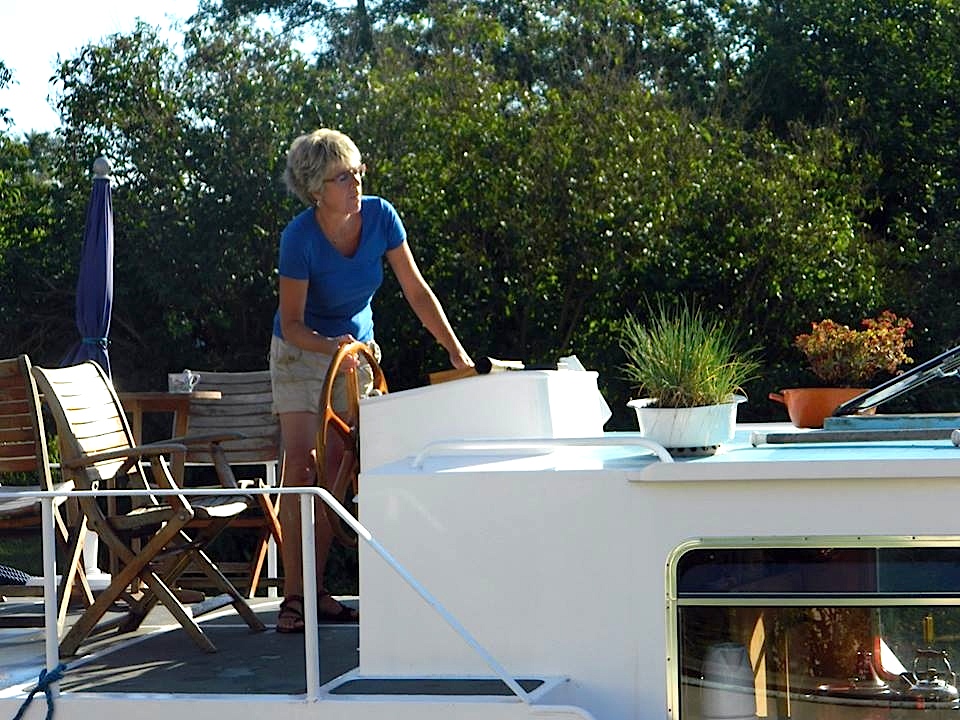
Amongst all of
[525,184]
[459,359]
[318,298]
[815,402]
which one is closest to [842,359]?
[815,402]

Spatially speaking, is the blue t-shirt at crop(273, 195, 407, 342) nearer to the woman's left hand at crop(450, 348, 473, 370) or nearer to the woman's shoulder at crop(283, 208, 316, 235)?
the woman's shoulder at crop(283, 208, 316, 235)

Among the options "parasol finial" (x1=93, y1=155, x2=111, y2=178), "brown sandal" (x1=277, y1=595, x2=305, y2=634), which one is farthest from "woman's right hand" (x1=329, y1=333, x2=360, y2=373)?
"parasol finial" (x1=93, y1=155, x2=111, y2=178)

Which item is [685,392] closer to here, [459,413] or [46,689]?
[459,413]

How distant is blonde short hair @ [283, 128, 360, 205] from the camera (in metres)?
4.20

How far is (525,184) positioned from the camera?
11430mm

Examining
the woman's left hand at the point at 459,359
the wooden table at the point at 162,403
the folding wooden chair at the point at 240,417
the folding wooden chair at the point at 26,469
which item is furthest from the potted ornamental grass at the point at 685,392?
the folding wooden chair at the point at 240,417

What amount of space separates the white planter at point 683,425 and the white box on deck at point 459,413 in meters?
0.45

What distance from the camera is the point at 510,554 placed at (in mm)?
3312

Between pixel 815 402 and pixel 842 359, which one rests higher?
pixel 842 359

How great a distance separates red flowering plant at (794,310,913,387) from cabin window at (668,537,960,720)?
1.20 meters

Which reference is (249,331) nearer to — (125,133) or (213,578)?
(125,133)

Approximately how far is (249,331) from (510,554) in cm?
933

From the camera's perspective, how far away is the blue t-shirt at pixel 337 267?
428 centimetres

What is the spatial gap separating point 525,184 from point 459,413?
25.7 ft
